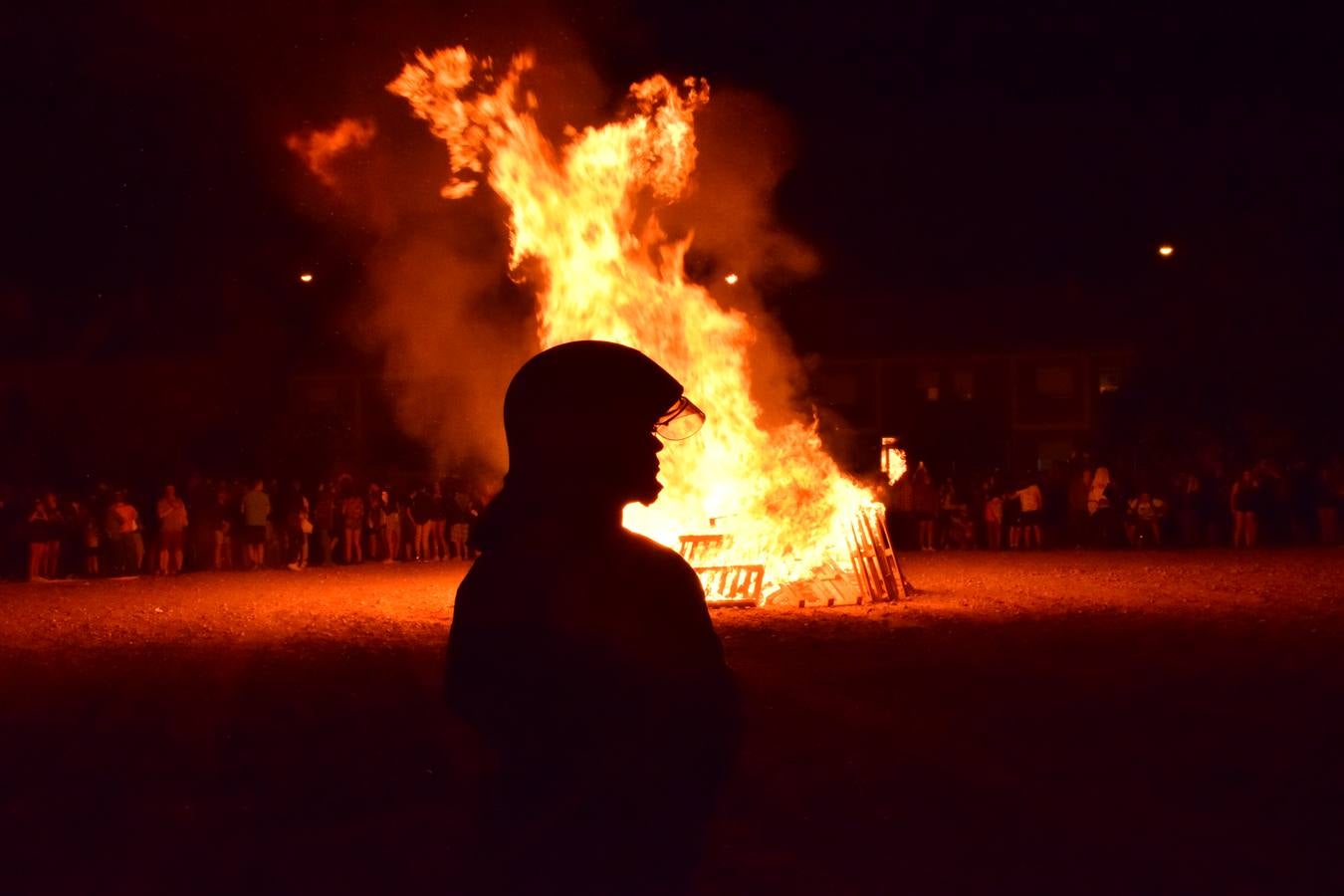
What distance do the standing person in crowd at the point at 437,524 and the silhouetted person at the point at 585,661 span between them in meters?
20.2

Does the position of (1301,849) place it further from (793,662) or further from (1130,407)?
(1130,407)

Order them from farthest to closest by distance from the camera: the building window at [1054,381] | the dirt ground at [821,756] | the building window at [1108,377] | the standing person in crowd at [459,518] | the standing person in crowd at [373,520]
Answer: the building window at [1054,381], the building window at [1108,377], the standing person in crowd at [459,518], the standing person in crowd at [373,520], the dirt ground at [821,756]

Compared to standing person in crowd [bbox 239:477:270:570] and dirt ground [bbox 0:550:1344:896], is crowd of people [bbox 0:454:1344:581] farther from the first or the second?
dirt ground [bbox 0:550:1344:896]

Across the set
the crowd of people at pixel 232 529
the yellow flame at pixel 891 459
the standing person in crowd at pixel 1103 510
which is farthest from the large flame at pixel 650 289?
the yellow flame at pixel 891 459

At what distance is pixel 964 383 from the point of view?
46000 mm

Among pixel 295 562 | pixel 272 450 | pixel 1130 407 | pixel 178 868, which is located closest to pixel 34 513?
pixel 295 562

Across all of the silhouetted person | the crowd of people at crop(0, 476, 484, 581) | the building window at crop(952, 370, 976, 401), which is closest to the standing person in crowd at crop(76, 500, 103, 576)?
the crowd of people at crop(0, 476, 484, 581)

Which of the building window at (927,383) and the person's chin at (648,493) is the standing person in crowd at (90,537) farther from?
the building window at (927,383)

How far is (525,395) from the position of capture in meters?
2.13

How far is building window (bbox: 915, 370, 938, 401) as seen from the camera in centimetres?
4600

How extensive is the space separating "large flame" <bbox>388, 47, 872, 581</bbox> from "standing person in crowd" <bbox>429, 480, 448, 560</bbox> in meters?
7.03

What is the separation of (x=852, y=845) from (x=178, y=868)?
293 centimetres

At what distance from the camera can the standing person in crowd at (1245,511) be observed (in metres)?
Result: 21.0

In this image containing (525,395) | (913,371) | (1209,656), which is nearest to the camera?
(525,395)
